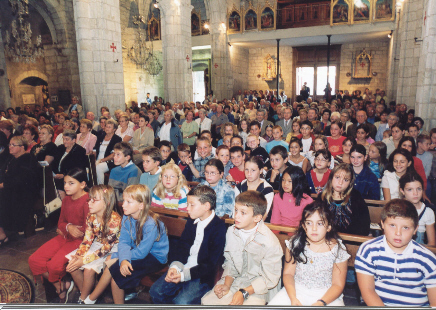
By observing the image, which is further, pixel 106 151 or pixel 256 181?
pixel 106 151

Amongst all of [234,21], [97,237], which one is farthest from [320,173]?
[234,21]

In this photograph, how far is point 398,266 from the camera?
82.1 inches

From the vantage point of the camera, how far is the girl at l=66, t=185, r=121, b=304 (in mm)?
2859

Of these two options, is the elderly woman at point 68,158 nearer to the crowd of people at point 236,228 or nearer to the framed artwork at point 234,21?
the crowd of people at point 236,228

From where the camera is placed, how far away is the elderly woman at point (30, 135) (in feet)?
18.2

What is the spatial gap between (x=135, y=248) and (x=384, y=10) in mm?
15312

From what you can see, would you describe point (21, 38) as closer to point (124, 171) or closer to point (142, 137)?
point (142, 137)

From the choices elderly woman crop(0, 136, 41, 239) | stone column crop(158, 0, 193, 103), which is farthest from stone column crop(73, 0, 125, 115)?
elderly woman crop(0, 136, 41, 239)

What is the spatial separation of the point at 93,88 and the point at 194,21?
416 inches

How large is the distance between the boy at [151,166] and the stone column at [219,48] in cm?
1273

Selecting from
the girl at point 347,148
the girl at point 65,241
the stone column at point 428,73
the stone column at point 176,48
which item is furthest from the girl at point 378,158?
the stone column at point 176,48

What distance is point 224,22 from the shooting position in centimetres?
1631

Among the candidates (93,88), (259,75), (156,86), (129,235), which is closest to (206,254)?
(129,235)

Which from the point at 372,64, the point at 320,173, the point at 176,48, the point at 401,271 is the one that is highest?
the point at 372,64
